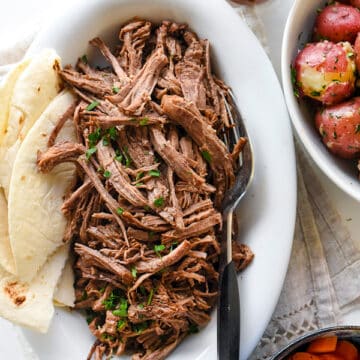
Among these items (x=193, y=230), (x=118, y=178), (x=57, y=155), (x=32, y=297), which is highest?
(x=57, y=155)

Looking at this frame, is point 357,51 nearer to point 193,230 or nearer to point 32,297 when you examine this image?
point 193,230

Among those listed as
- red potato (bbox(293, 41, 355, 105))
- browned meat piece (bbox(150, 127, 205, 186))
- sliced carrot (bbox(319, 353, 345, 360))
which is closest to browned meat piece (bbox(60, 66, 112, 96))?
browned meat piece (bbox(150, 127, 205, 186))

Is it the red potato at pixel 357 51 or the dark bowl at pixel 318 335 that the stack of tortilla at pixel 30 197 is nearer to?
the dark bowl at pixel 318 335

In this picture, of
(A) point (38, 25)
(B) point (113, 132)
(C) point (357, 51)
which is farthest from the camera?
(A) point (38, 25)

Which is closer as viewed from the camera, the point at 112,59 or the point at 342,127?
the point at 342,127

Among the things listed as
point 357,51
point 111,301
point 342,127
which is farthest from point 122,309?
point 357,51

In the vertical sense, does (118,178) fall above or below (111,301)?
above
